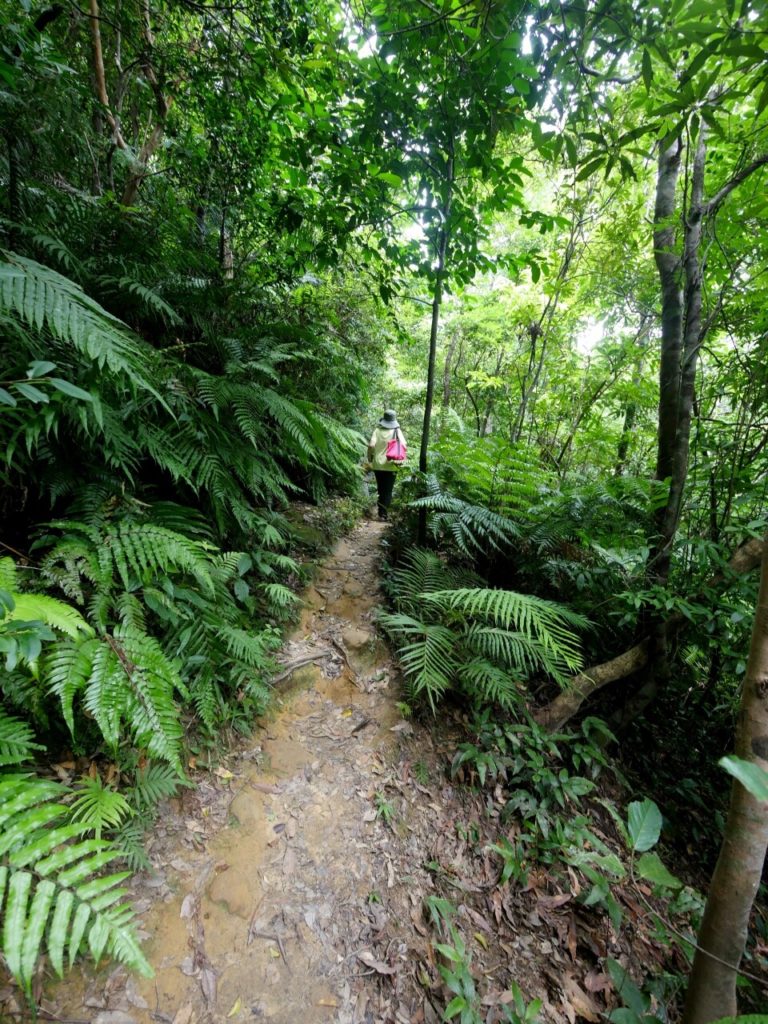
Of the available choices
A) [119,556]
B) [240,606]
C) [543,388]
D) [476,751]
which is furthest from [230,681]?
[543,388]

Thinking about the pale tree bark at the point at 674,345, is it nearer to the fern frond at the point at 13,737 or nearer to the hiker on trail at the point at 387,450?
the hiker on trail at the point at 387,450

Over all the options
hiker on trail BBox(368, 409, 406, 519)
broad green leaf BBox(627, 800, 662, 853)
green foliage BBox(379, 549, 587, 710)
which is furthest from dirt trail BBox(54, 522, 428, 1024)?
hiker on trail BBox(368, 409, 406, 519)

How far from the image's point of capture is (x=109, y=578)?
1802 millimetres

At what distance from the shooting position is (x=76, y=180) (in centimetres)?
326

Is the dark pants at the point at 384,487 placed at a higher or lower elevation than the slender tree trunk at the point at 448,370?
lower

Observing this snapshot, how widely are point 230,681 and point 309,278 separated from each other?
13.8 ft

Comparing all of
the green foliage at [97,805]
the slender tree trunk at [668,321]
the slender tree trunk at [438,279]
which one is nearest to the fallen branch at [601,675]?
the slender tree trunk at [668,321]

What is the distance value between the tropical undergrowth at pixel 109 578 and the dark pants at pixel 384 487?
80.7 inches

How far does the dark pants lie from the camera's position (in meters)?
5.25

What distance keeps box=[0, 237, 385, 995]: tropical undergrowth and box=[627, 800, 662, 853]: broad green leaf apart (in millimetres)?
1529

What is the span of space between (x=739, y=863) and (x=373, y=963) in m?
1.52

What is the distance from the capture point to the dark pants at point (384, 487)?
5.25 m

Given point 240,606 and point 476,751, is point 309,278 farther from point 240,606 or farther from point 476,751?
point 476,751

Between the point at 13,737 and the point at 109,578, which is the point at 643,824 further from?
the point at 109,578
